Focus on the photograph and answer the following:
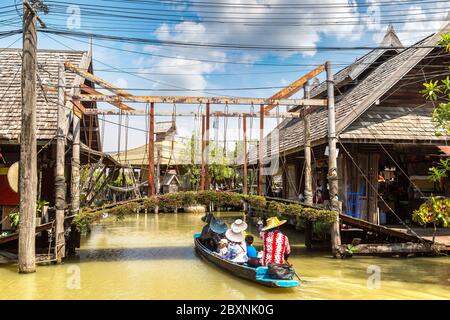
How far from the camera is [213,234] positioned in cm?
1339

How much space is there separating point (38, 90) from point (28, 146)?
5.17m

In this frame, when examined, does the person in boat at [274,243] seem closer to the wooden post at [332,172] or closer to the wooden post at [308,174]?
the wooden post at [332,172]

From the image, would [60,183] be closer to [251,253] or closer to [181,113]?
[181,113]

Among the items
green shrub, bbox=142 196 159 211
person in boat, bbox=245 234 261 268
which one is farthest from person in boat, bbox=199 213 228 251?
person in boat, bbox=245 234 261 268

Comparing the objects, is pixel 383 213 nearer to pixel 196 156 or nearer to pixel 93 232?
pixel 93 232

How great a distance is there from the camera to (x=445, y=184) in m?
15.9

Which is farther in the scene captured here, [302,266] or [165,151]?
[165,151]

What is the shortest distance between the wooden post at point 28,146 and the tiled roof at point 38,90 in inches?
32.9

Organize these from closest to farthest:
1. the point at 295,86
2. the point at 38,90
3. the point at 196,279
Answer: the point at 196,279
the point at 295,86
the point at 38,90

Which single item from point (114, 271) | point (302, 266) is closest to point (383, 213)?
point (302, 266)

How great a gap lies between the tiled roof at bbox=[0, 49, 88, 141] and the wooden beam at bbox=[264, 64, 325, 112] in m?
7.41

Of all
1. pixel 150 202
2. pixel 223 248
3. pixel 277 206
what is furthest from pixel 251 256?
pixel 150 202
